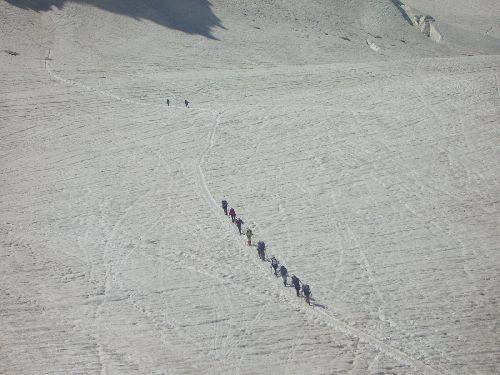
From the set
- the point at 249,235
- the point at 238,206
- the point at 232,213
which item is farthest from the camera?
the point at 238,206

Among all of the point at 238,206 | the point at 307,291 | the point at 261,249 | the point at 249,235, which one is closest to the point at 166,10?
the point at 238,206

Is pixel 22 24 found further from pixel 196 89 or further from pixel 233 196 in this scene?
pixel 233 196

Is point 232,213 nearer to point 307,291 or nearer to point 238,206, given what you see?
point 238,206

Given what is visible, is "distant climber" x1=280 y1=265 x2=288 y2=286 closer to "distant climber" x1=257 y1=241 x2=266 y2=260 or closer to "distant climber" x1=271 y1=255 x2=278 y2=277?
"distant climber" x1=271 y1=255 x2=278 y2=277

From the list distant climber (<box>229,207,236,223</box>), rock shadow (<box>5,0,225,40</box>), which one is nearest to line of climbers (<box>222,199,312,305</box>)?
distant climber (<box>229,207,236,223</box>)

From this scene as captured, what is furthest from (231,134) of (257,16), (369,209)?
(257,16)
